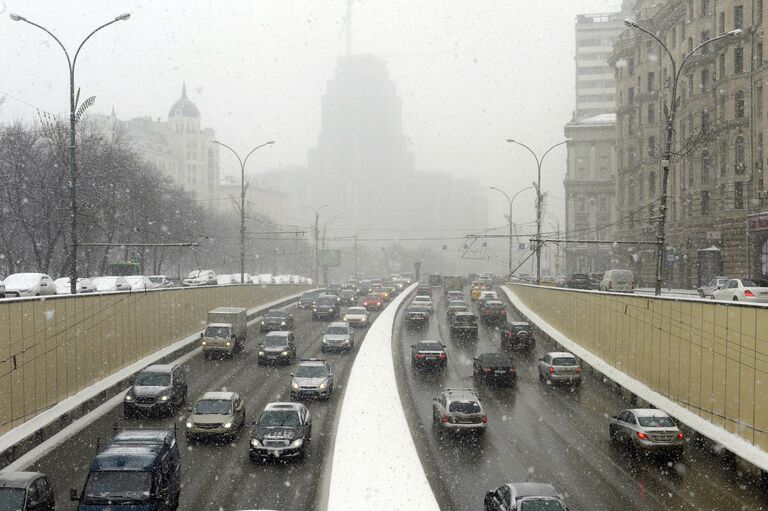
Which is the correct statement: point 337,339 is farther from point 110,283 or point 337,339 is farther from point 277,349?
point 110,283

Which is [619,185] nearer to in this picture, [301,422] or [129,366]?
[129,366]

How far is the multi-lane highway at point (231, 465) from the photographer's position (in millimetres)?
18953

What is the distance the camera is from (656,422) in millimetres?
23156

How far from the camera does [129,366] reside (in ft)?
117

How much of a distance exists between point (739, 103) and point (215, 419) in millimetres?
50693

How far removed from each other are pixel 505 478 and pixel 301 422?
634 centimetres

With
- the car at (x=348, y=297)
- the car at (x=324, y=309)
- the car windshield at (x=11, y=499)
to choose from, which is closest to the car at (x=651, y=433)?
the car windshield at (x=11, y=499)

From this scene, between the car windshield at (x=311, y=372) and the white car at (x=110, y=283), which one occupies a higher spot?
the white car at (x=110, y=283)

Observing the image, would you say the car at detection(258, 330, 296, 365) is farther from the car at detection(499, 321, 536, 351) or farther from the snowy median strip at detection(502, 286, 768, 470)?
the snowy median strip at detection(502, 286, 768, 470)

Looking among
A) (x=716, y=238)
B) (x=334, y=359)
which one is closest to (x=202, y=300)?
(x=334, y=359)

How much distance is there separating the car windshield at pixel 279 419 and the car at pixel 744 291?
22.0 meters

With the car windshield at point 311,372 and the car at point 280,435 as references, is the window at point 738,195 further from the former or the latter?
the car at point 280,435

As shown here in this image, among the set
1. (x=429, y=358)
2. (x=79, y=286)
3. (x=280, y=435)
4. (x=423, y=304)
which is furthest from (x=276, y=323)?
(x=280, y=435)

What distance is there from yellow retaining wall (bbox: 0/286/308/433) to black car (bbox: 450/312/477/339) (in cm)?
1686
